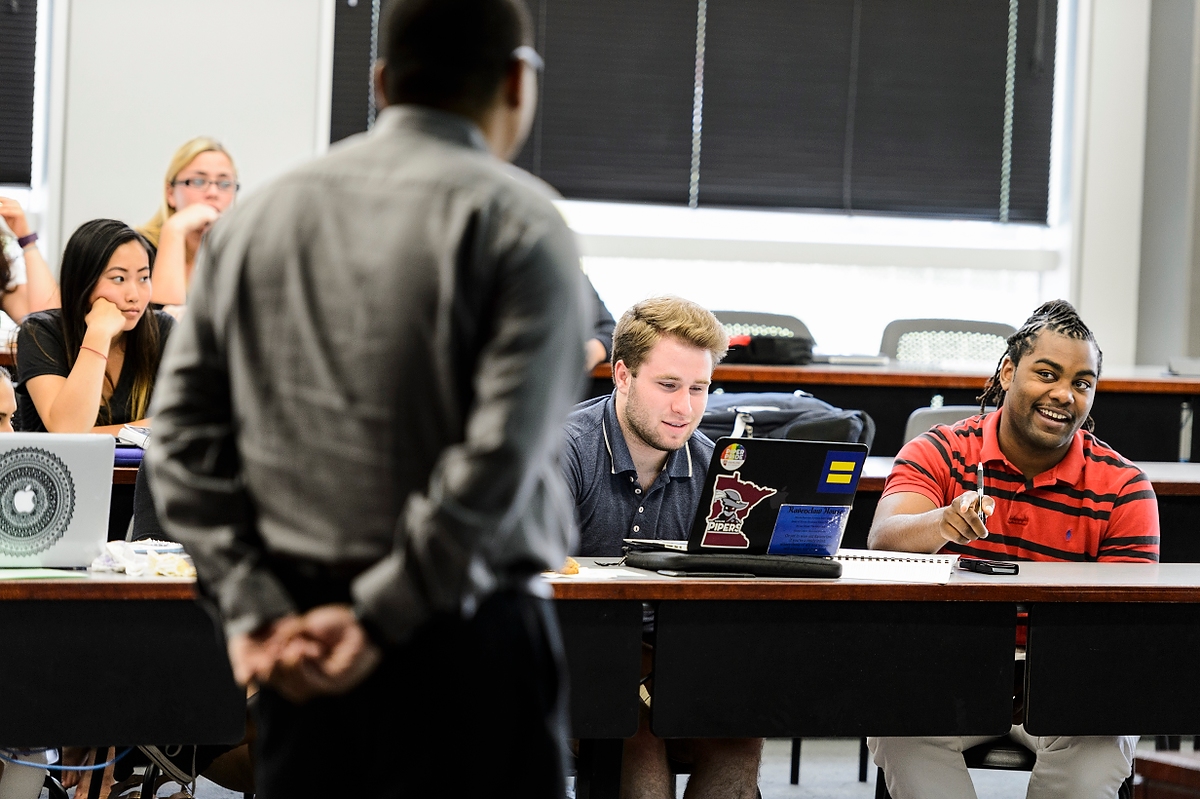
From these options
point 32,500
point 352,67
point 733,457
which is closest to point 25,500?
point 32,500

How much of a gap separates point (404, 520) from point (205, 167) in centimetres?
300

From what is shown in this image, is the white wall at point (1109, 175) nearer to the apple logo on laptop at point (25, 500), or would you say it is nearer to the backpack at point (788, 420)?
the backpack at point (788, 420)

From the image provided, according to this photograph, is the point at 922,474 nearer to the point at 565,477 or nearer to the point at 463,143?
the point at 565,477

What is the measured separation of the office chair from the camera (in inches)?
93.3

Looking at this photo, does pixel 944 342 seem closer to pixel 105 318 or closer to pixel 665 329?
pixel 665 329

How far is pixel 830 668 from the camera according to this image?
211 centimetres

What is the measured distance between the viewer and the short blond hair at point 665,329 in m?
2.46

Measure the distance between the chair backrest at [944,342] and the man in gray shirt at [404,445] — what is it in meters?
3.71

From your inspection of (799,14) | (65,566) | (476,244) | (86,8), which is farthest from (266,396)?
(799,14)

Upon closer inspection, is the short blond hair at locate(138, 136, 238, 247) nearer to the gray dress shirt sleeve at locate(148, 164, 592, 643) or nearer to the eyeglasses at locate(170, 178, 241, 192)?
the eyeglasses at locate(170, 178, 241, 192)

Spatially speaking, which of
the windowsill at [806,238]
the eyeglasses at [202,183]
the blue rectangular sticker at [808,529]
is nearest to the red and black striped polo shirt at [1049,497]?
the blue rectangular sticker at [808,529]

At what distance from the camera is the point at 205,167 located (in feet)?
12.4

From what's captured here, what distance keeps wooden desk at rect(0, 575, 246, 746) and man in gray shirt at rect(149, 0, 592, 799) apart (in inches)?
34.7

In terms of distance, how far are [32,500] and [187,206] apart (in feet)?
6.71
